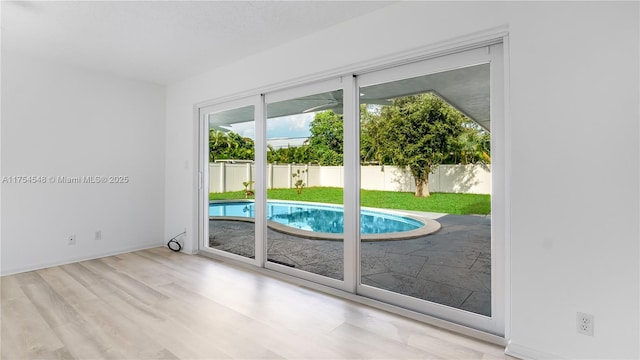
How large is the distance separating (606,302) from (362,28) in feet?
8.13

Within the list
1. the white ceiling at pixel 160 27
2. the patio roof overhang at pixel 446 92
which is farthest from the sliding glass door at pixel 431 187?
the white ceiling at pixel 160 27

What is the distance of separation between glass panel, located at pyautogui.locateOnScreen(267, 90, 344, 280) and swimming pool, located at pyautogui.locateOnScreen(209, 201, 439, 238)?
0.01 meters

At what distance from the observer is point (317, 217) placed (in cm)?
346

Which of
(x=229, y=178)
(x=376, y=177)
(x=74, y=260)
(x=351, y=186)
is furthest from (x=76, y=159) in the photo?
(x=376, y=177)

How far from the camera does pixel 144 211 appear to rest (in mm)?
4633

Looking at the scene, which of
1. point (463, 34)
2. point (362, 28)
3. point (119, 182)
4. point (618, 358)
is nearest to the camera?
point (618, 358)

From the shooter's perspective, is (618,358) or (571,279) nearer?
(618,358)

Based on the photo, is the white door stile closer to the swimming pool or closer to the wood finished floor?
the swimming pool

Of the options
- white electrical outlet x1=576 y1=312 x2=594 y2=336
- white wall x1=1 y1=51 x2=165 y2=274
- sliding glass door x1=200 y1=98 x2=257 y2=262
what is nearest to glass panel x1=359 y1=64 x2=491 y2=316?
white electrical outlet x1=576 y1=312 x2=594 y2=336

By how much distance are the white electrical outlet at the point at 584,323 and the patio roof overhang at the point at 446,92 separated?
4.05 ft

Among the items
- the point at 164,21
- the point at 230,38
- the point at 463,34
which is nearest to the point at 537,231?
the point at 463,34

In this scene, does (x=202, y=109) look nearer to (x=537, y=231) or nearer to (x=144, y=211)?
(x=144, y=211)

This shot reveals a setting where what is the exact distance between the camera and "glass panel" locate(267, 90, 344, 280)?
3.12 metres

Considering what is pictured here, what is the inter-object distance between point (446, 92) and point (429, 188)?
77cm
